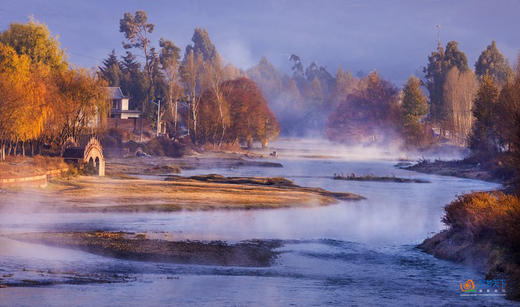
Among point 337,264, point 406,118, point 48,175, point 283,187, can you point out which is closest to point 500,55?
point 406,118

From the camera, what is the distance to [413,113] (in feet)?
393

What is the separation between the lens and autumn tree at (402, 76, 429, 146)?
118562mm

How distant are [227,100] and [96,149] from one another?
60699 mm

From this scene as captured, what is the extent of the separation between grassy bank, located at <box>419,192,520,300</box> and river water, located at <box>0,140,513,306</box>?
568mm

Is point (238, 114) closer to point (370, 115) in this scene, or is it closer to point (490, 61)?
point (370, 115)

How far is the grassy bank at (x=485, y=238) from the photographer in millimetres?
18234

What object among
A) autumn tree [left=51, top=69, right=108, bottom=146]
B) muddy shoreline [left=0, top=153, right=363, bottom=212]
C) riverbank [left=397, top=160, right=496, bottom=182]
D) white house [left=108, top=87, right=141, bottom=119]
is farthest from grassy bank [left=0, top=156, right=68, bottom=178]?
white house [left=108, top=87, right=141, bottom=119]

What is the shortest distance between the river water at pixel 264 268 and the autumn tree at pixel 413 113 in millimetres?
87711

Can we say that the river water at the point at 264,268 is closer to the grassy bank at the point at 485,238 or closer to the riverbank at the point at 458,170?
the grassy bank at the point at 485,238

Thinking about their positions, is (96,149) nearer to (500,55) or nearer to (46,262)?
(46,262)

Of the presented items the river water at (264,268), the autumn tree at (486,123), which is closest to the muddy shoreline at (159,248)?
the river water at (264,268)

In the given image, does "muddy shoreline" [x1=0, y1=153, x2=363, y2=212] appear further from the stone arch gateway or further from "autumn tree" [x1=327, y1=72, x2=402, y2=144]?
"autumn tree" [x1=327, y1=72, x2=402, y2=144]

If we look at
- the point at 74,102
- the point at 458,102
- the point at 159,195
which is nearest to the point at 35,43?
the point at 74,102

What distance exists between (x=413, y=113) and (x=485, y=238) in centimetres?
10128
